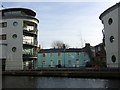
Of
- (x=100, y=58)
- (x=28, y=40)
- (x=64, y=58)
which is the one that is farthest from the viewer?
(x=64, y=58)

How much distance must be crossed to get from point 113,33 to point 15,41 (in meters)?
19.9

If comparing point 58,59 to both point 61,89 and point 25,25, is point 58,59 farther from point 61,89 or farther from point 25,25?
point 61,89

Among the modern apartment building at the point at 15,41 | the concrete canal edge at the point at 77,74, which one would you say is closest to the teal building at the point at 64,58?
the modern apartment building at the point at 15,41

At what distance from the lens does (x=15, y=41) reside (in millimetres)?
36938

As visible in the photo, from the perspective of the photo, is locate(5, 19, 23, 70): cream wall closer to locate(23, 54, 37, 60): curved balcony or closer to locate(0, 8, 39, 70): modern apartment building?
locate(0, 8, 39, 70): modern apartment building

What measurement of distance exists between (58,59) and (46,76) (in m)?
23.5

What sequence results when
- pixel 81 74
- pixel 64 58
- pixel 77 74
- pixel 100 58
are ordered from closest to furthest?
pixel 81 74, pixel 77 74, pixel 100 58, pixel 64 58

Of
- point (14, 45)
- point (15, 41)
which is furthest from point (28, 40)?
point (14, 45)

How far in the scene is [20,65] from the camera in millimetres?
36500

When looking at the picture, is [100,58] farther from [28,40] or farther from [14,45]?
[14,45]

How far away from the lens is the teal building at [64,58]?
168ft

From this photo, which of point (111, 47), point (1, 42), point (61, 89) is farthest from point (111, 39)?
point (1, 42)

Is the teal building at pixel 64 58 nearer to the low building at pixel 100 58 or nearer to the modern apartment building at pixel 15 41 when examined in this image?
the low building at pixel 100 58

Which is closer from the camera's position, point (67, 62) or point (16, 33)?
point (16, 33)
